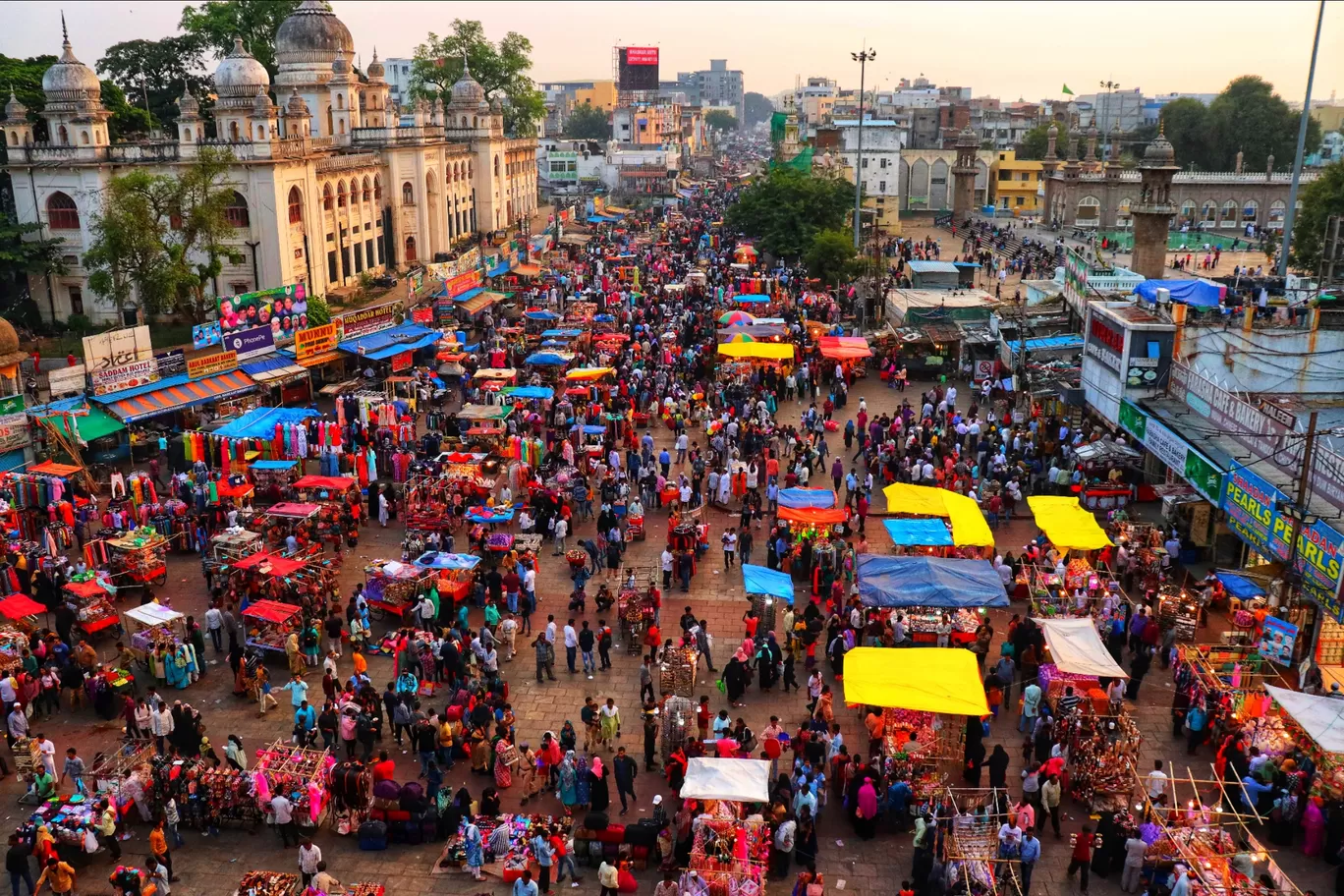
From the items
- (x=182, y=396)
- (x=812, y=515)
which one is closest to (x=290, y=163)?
(x=182, y=396)

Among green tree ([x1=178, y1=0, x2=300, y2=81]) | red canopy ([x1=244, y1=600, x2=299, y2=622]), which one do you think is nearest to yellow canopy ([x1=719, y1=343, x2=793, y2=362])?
red canopy ([x1=244, y1=600, x2=299, y2=622])

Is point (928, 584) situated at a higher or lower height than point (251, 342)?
lower

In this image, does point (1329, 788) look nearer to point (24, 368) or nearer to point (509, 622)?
point (509, 622)

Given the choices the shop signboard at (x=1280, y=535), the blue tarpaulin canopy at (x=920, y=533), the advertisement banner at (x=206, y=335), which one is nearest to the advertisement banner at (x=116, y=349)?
the advertisement banner at (x=206, y=335)

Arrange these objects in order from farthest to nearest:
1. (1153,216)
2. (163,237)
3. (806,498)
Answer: (163,237) < (1153,216) < (806,498)

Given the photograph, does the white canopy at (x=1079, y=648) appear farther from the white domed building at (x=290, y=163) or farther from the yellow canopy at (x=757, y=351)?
the white domed building at (x=290, y=163)

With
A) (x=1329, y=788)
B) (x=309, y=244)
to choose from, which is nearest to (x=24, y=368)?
(x=309, y=244)

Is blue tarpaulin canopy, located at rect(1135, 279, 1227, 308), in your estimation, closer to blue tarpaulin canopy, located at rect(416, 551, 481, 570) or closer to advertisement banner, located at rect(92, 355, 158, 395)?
blue tarpaulin canopy, located at rect(416, 551, 481, 570)

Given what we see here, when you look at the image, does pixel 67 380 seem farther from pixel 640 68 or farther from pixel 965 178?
pixel 640 68
